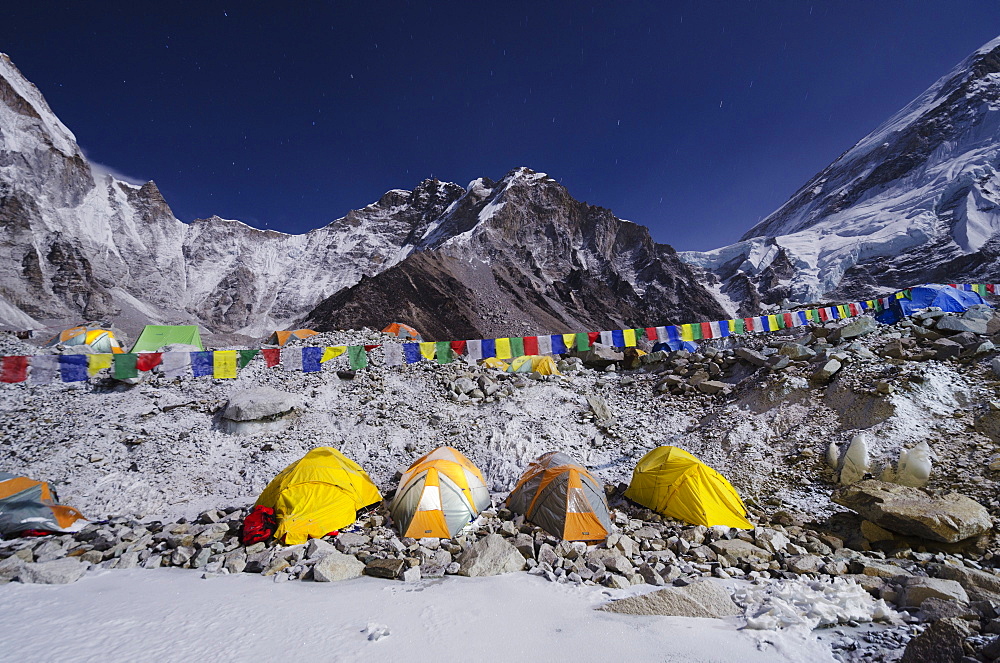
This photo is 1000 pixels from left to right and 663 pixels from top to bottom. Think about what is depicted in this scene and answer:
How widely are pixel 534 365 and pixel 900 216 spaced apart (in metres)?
101

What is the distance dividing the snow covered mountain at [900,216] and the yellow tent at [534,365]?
3050 inches

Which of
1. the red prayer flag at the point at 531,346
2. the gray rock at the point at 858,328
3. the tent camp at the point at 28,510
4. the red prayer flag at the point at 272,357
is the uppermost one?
the red prayer flag at the point at 272,357

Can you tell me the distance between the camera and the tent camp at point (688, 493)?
7.29m

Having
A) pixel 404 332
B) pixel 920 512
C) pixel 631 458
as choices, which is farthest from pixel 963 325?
pixel 404 332

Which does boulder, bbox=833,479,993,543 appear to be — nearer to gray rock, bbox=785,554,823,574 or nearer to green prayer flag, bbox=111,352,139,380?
gray rock, bbox=785,554,823,574

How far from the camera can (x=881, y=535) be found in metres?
6.54

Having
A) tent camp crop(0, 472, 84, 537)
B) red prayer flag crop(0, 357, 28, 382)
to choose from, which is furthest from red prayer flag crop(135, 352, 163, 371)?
tent camp crop(0, 472, 84, 537)

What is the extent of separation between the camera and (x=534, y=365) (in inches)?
631

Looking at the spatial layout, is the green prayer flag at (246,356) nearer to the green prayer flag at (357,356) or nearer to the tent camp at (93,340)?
the green prayer flag at (357,356)

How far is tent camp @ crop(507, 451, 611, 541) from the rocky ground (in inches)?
12.9

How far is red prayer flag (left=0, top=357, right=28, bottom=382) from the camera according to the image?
11.6 metres

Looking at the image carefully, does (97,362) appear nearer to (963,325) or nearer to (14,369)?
(14,369)

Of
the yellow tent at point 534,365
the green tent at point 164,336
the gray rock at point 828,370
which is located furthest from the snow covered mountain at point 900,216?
the green tent at point 164,336

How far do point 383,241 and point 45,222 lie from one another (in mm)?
54913
